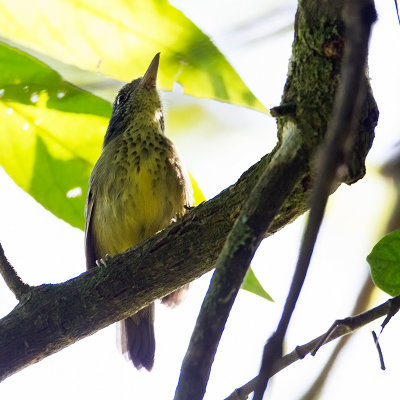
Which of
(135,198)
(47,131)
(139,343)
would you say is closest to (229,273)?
(47,131)

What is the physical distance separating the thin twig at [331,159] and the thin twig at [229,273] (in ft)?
0.48

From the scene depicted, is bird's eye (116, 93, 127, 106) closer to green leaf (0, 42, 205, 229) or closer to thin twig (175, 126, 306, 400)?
green leaf (0, 42, 205, 229)

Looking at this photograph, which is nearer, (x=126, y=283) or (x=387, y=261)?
(x=387, y=261)

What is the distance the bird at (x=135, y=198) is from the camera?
424 centimetres

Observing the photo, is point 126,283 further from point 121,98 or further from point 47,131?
point 121,98

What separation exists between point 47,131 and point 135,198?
62.2 inches

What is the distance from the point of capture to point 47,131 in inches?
106

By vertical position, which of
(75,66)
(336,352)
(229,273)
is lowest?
(229,273)

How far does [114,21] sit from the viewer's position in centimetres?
247

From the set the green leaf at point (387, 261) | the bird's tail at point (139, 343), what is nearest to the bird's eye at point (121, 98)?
the bird's tail at point (139, 343)

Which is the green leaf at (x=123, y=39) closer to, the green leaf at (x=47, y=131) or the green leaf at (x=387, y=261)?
the green leaf at (x=47, y=131)

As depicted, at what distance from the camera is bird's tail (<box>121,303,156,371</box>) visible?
4672 millimetres

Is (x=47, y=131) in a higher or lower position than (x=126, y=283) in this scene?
higher

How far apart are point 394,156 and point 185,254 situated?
1.08 meters
